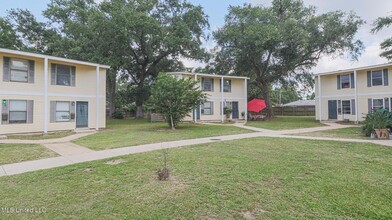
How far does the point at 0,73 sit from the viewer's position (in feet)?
40.4

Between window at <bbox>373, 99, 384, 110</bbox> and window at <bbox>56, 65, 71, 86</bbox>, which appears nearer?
window at <bbox>56, 65, 71, 86</bbox>

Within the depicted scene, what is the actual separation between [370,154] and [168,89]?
33.2ft

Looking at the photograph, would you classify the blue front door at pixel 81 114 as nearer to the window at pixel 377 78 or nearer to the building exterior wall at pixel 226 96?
the building exterior wall at pixel 226 96

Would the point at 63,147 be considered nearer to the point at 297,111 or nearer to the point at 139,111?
the point at 139,111

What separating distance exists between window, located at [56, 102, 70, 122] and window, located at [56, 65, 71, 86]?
1.28 metres

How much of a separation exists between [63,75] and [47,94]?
1.63 meters

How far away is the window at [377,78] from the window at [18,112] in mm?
24478

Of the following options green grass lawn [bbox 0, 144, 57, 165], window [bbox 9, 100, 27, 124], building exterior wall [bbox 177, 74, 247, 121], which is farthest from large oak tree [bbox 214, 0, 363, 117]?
green grass lawn [bbox 0, 144, 57, 165]

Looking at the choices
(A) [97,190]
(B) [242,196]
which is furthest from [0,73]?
(B) [242,196]

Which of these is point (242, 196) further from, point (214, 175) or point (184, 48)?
point (184, 48)

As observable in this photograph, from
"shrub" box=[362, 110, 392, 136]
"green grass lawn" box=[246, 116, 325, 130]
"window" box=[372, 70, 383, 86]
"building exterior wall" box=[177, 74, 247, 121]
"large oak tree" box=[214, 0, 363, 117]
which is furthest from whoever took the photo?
"building exterior wall" box=[177, 74, 247, 121]

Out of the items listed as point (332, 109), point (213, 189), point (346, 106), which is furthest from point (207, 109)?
point (213, 189)

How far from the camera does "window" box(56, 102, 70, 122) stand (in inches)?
565

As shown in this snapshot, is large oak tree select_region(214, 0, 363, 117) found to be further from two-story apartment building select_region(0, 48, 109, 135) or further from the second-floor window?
the second-floor window
